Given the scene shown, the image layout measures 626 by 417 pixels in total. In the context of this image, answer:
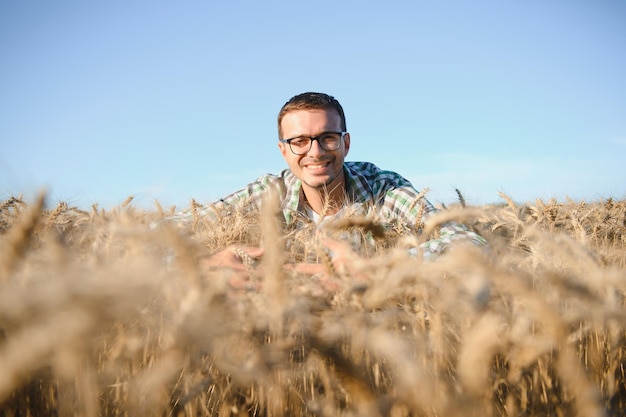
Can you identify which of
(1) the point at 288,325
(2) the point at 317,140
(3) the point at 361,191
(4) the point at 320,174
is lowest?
(1) the point at 288,325

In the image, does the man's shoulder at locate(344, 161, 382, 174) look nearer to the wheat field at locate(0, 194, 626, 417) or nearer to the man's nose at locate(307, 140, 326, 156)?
the man's nose at locate(307, 140, 326, 156)

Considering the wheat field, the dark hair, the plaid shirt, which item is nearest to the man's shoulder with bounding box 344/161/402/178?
the plaid shirt

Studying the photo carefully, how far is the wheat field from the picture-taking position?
12.5 inches

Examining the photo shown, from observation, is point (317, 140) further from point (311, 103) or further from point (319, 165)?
point (311, 103)

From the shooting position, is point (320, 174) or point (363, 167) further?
point (363, 167)

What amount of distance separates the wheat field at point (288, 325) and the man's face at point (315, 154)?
77.3 inches

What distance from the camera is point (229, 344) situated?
604 millimetres

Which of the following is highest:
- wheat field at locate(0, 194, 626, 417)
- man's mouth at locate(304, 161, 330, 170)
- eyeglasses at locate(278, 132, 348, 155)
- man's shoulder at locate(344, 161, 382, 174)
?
eyeglasses at locate(278, 132, 348, 155)

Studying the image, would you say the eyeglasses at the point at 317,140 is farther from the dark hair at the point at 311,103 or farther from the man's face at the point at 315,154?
the dark hair at the point at 311,103

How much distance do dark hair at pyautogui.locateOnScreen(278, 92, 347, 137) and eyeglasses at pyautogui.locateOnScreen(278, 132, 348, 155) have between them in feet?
0.76

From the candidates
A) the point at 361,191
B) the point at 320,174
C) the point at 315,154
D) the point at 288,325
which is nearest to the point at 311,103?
the point at 315,154

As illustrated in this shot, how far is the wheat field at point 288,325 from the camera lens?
318 mm

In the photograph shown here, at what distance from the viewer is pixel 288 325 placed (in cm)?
60

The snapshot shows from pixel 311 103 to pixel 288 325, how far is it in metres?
2.56
